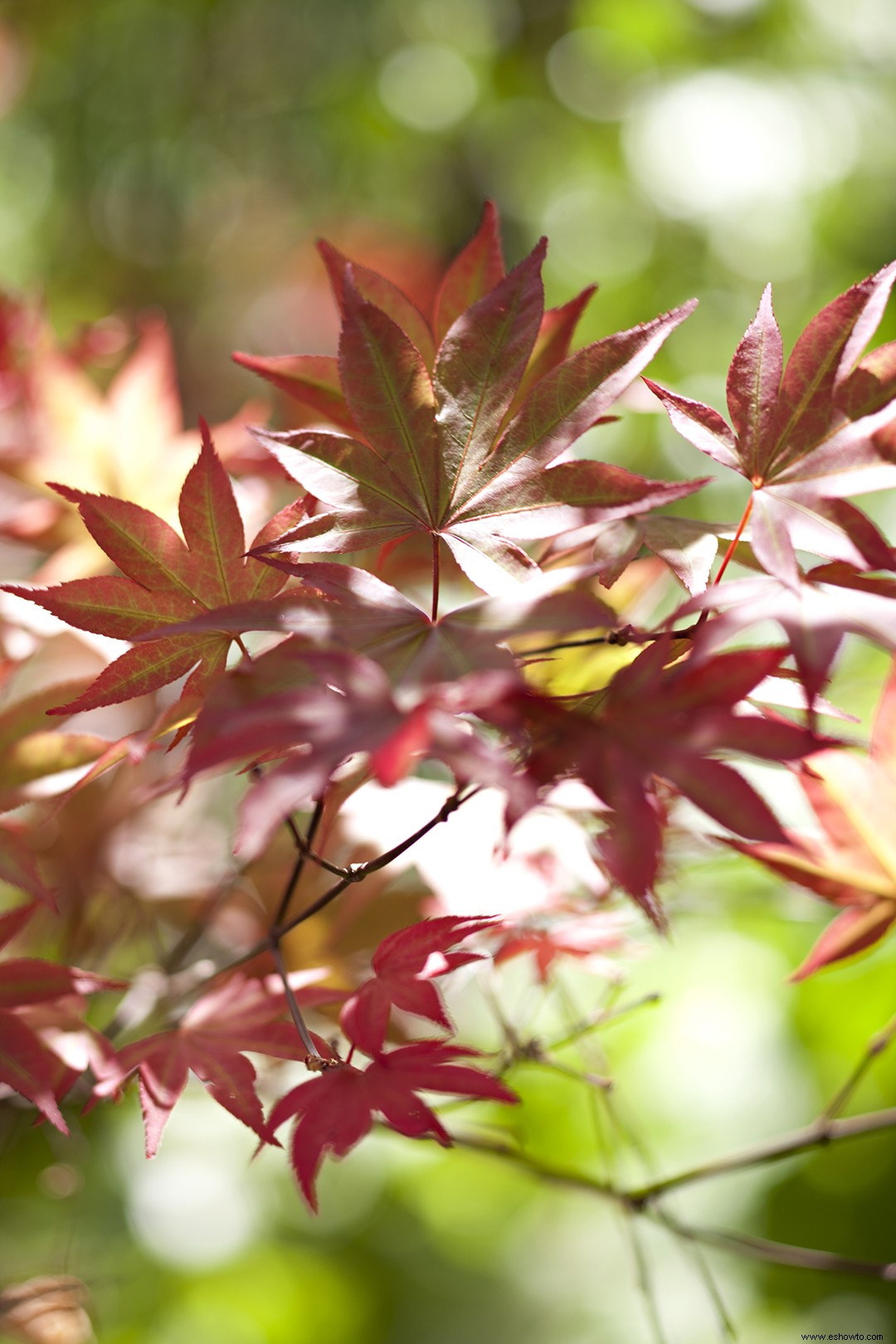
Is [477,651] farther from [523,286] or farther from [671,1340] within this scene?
[671,1340]

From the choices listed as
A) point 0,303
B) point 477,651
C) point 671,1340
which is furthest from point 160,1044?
point 671,1340

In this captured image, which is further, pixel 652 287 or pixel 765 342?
pixel 652 287

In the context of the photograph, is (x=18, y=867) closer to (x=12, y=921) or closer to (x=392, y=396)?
(x=12, y=921)

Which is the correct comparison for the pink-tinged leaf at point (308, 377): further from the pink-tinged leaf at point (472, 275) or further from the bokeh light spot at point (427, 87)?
the bokeh light spot at point (427, 87)

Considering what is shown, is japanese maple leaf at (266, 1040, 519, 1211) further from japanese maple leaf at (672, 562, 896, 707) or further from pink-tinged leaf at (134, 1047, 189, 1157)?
japanese maple leaf at (672, 562, 896, 707)

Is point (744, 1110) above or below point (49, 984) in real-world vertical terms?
below

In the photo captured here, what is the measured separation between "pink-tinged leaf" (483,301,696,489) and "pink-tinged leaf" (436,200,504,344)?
11 centimetres

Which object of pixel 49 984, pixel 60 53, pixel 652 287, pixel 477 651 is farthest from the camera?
pixel 60 53

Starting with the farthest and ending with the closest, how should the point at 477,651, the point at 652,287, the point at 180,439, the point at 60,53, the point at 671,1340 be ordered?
1. the point at 60,53
2. the point at 652,287
3. the point at 671,1340
4. the point at 180,439
5. the point at 477,651

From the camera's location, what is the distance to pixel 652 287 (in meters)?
1.73

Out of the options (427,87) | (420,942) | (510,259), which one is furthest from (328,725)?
(427,87)

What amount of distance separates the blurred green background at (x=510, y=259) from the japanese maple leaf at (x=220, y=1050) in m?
0.22

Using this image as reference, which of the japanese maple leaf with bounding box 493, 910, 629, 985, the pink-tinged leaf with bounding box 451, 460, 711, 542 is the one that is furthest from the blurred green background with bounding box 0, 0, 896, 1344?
the pink-tinged leaf with bounding box 451, 460, 711, 542

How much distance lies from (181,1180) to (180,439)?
838mm
